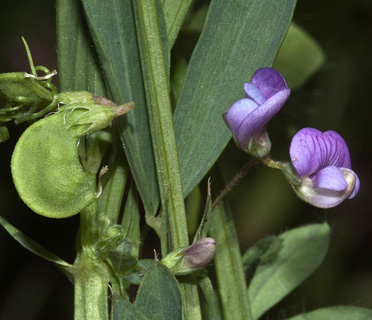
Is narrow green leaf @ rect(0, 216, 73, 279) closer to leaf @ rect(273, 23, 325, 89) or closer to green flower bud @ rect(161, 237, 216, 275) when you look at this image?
green flower bud @ rect(161, 237, 216, 275)

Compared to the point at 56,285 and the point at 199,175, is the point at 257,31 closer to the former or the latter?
the point at 199,175

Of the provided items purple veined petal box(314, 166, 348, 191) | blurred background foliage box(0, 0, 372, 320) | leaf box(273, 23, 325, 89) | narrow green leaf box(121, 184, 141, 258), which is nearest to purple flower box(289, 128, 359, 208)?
purple veined petal box(314, 166, 348, 191)

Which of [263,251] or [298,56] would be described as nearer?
[263,251]

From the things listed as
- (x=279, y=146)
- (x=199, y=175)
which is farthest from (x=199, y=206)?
(x=279, y=146)

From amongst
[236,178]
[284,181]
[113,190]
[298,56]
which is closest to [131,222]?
[113,190]

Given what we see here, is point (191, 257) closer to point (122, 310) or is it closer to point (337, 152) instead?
point (122, 310)
